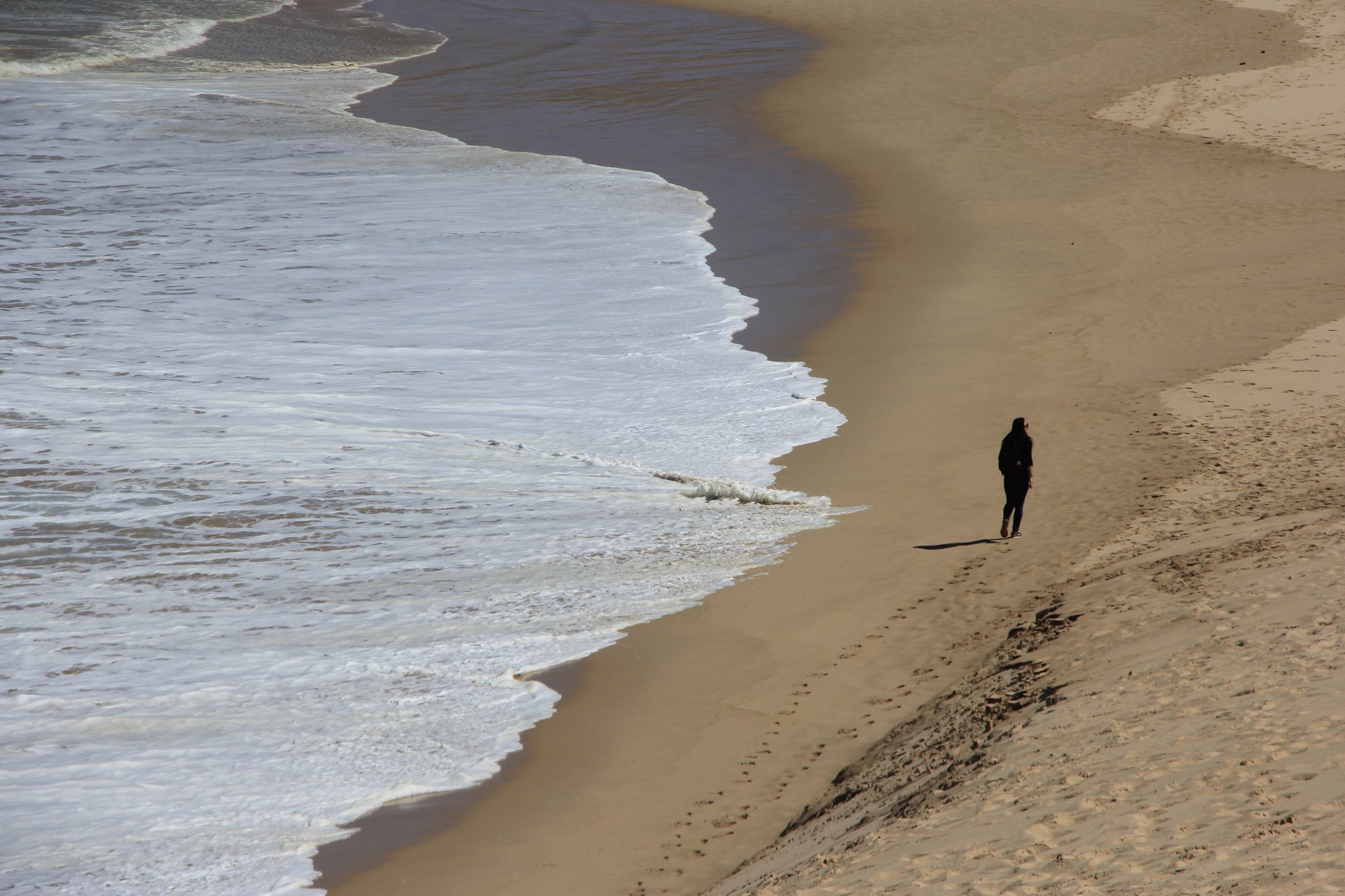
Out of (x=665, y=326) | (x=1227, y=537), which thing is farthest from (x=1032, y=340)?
(x=1227, y=537)

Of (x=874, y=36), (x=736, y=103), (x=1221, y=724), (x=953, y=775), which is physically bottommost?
(x=953, y=775)

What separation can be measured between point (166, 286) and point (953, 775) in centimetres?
1416

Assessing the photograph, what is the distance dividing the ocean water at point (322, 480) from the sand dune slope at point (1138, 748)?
2.56 metres

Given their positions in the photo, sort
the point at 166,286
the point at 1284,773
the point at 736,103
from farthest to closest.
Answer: the point at 736,103
the point at 166,286
the point at 1284,773

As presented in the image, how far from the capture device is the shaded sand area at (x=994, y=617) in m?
5.74

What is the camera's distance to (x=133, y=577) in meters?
9.41

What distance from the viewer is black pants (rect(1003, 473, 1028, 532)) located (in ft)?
32.8

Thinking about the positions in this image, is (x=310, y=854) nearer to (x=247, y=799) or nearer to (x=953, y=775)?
(x=247, y=799)

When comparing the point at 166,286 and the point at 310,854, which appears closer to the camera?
the point at 310,854

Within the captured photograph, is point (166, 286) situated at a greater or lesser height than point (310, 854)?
greater

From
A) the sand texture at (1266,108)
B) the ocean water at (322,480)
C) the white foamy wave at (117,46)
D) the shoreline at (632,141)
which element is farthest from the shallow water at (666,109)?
the sand texture at (1266,108)

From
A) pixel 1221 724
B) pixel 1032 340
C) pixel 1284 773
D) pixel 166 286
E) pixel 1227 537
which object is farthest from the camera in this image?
pixel 166 286

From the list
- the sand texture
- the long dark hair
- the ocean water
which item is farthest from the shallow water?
the sand texture

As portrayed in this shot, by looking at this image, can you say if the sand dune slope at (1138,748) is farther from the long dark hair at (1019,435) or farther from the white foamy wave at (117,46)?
the white foamy wave at (117,46)
